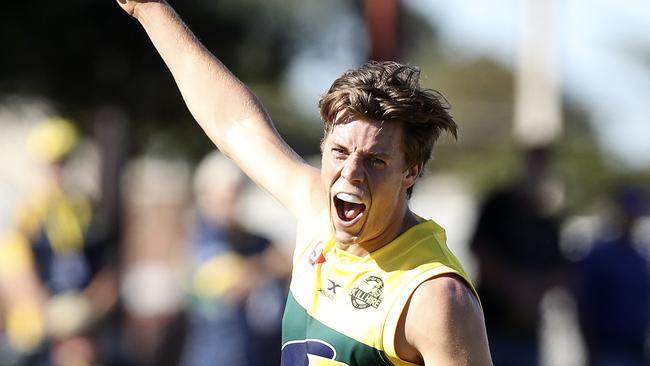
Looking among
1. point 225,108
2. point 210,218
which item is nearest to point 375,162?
point 225,108

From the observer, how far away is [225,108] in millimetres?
4305

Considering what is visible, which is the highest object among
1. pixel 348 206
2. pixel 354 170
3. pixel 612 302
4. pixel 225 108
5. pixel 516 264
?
pixel 225 108

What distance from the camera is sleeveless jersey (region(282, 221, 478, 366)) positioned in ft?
11.5

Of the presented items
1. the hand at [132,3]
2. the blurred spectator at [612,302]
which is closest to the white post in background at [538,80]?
the blurred spectator at [612,302]

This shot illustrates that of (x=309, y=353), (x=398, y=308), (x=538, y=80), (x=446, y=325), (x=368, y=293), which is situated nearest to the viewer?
(x=446, y=325)

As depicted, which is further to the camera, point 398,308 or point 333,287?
point 333,287

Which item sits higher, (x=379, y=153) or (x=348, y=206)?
(x=379, y=153)

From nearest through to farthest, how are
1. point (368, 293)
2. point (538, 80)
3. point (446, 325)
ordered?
point (446, 325) → point (368, 293) → point (538, 80)

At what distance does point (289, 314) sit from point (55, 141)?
5050 mm

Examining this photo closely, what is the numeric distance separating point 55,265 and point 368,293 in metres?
5.35

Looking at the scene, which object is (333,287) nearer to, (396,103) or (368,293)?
(368,293)

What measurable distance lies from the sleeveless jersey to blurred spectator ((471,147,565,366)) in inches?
190

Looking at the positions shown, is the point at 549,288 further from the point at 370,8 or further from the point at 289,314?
the point at 289,314

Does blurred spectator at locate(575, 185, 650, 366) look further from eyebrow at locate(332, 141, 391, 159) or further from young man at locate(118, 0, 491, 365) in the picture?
eyebrow at locate(332, 141, 391, 159)
